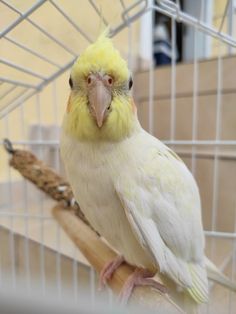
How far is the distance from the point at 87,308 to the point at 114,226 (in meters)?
0.29

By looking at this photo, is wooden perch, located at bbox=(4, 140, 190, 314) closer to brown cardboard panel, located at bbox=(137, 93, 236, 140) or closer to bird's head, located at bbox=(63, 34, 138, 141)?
bird's head, located at bbox=(63, 34, 138, 141)

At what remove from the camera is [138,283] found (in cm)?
42

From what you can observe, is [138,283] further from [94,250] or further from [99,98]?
[99,98]

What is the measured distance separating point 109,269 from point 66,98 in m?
0.38

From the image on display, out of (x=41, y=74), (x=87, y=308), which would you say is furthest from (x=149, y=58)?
(x=87, y=308)

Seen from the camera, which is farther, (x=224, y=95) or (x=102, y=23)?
(x=224, y=95)

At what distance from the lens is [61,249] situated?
2.39 feet

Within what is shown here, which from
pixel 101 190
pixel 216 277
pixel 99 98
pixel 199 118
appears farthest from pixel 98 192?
pixel 199 118

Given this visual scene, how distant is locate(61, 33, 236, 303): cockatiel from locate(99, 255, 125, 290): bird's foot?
0.06 m

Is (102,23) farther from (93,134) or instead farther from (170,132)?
(170,132)

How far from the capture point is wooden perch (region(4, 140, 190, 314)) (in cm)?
48

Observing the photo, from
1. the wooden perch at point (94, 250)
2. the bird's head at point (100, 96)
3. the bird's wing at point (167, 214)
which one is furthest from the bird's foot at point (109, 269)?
the bird's head at point (100, 96)

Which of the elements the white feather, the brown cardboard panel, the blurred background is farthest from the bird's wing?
the brown cardboard panel

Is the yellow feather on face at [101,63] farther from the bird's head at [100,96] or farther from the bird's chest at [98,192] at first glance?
the bird's chest at [98,192]
